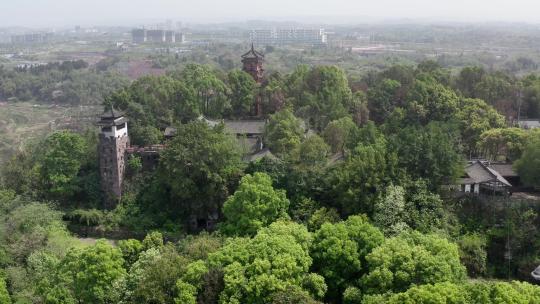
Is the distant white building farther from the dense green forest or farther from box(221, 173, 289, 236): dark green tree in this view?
box(221, 173, 289, 236): dark green tree

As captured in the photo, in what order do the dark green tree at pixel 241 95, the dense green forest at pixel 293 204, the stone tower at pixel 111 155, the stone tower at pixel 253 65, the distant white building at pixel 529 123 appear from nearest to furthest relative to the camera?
the dense green forest at pixel 293 204 < the stone tower at pixel 111 155 < the distant white building at pixel 529 123 < the dark green tree at pixel 241 95 < the stone tower at pixel 253 65

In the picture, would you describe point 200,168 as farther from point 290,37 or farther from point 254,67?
point 290,37

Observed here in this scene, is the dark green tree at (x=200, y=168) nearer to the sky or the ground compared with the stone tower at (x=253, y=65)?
nearer to the ground

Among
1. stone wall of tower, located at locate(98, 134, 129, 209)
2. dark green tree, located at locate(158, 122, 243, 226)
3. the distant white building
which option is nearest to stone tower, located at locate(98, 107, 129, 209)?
stone wall of tower, located at locate(98, 134, 129, 209)

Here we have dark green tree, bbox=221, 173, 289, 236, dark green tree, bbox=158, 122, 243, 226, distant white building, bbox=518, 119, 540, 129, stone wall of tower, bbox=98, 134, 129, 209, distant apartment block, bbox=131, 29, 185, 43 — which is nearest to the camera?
dark green tree, bbox=221, 173, 289, 236

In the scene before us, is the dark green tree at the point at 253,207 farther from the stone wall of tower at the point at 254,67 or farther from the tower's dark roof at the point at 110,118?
the stone wall of tower at the point at 254,67

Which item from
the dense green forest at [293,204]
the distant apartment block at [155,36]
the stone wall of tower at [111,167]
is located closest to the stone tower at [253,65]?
the dense green forest at [293,204]
